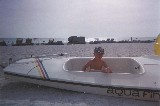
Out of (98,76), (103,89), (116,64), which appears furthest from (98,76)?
(116,64)

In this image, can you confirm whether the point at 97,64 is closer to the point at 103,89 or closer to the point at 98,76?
the point at 98,76

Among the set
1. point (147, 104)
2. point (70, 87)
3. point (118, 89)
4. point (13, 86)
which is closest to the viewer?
point (147, 104)

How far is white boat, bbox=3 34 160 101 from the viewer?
22.0ft

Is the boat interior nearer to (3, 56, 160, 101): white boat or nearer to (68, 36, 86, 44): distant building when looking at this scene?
(3, 56, 160, 101): white boat

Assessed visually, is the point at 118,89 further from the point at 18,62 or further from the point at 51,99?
the point at 18,62

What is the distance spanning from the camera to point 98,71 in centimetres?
755

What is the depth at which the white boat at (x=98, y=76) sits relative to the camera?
6.70 metres

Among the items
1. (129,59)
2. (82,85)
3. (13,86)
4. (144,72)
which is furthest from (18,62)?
(144,72)

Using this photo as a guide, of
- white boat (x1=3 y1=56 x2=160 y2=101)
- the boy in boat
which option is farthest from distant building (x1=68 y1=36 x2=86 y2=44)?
the boy in boat

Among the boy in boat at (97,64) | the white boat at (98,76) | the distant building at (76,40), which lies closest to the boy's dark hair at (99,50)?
the boy in boat at (97,64)

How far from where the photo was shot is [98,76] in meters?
7.32

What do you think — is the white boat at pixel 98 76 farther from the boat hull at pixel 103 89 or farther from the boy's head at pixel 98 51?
the boy's head at pixel 98 51

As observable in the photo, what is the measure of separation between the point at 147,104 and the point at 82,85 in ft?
5.92

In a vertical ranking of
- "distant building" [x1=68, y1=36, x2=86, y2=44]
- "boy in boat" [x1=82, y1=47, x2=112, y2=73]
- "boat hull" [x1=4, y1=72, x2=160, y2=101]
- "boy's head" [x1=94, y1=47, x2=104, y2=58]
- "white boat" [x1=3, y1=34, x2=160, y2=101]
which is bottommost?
"distant building" [x1=68, y1=36, x2=86, y2=44]
